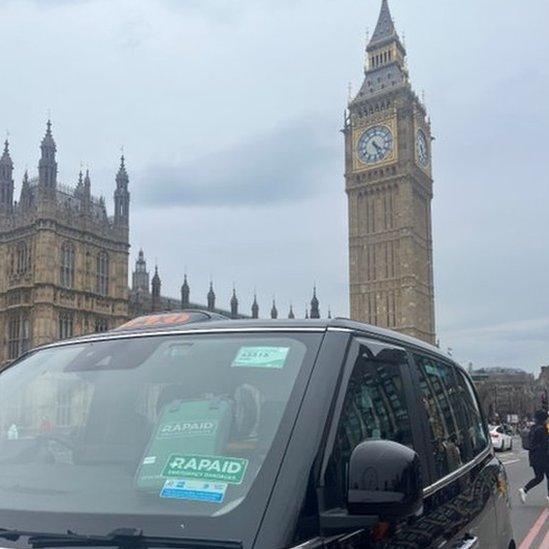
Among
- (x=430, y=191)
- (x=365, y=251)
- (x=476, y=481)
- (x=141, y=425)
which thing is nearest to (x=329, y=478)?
(x=141, y=425)

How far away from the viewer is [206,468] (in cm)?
200

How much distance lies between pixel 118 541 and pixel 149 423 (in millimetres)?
512

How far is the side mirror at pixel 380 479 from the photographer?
1859 mm

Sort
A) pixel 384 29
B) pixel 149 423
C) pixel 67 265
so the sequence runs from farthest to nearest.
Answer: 1. pixel 384 29
2. pixel 67 265
3. pixel 149 423

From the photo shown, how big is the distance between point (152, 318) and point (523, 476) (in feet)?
50.6

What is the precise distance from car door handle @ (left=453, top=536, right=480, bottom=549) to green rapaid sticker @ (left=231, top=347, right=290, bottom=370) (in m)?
1.18

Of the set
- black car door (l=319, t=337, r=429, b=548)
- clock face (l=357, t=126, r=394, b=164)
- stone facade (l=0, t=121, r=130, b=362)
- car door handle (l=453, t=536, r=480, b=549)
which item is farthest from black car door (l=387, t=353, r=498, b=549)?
clock face (l=357, t=126, r=394, b=164)

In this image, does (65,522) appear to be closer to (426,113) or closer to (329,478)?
(329,478)

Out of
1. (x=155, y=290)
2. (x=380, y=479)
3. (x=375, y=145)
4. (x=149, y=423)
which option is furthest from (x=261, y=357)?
(x=375, y=145)

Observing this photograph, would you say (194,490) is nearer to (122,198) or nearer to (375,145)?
(122,198)

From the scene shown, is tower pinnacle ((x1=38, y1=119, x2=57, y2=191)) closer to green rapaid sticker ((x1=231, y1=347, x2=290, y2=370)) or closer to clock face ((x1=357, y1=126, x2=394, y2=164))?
clock face ((x1=357, y1=126, x2=394, y2=164))

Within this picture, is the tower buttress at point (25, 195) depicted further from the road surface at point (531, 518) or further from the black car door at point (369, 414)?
the black car door at point (369, 414)

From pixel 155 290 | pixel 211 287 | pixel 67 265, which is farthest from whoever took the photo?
pixel 211 287

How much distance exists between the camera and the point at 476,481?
11.4ft
